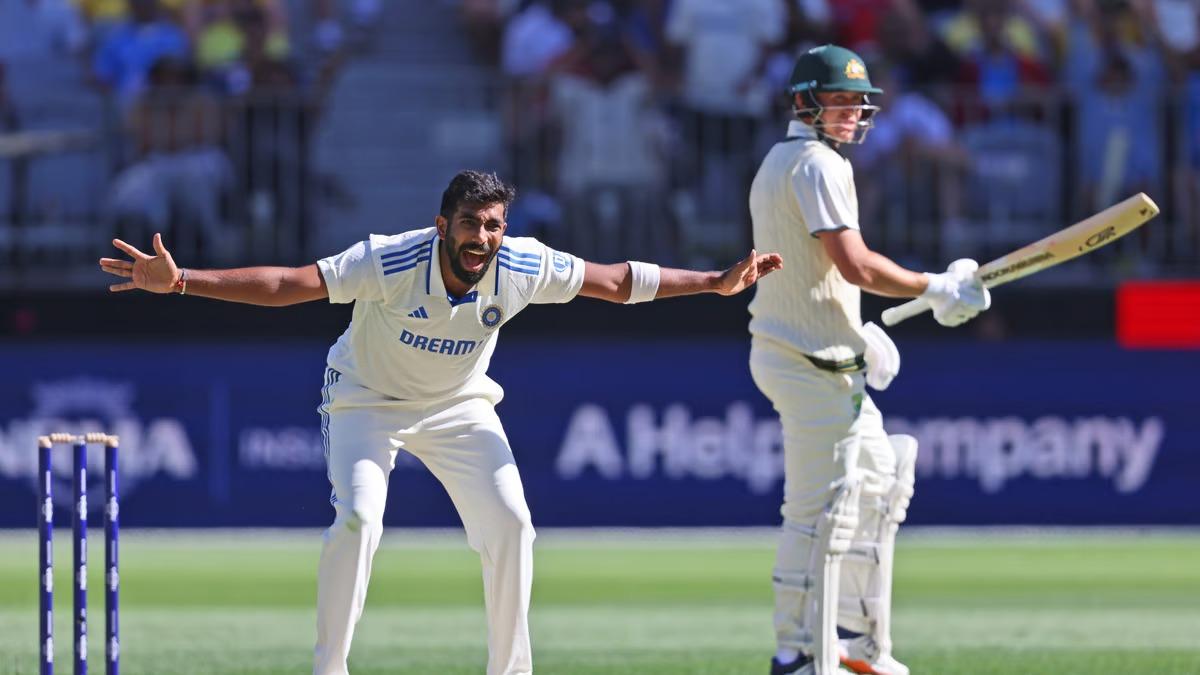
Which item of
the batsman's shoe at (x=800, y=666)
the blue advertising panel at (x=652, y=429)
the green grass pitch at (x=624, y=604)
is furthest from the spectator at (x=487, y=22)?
the batsman's shoe at (x=800, y=666)

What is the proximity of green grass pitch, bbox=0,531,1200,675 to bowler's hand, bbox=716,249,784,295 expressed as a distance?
5.77ft

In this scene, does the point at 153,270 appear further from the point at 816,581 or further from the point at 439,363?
the point at 816,581

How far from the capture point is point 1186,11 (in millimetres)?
15562

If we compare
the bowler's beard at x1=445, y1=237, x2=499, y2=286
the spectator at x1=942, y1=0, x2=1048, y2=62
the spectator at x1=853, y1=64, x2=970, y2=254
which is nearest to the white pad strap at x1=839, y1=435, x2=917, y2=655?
the bowler's beard at x1=445, y1=237, x2=499, y2=286

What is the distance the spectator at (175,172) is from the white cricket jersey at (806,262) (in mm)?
8172

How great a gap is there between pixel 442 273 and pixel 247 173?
27.8 feet

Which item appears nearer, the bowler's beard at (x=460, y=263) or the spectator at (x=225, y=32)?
the bowler's beard at (x=460, y=263)

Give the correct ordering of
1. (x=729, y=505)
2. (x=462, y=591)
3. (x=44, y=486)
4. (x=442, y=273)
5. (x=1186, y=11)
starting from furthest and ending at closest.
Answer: (x=1186, y=11) → (x=729, y=505) → (x=462, y=591) → (x=442, y=273) → (x=44, y=486)

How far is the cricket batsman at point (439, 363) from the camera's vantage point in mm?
6012

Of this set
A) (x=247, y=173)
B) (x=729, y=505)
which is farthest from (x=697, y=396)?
(x=247, y=173)

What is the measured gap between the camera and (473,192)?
599 centimetres

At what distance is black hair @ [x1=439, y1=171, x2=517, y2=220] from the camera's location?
5.99 meters

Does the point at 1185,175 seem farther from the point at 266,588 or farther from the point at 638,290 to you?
the point at 638,290

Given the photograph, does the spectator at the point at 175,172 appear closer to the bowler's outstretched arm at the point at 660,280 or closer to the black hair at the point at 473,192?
the bowler's outstretched arm at the point at 660,280
